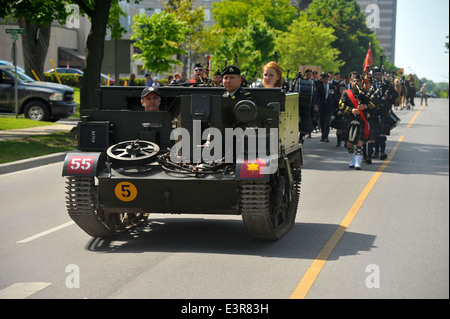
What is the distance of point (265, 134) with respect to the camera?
900 centimetres

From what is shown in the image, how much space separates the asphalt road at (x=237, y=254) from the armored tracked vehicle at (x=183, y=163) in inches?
17.3

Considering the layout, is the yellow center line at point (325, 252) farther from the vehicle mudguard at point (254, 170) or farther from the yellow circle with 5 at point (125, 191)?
the yellow circle with 5 at point (125, 191)

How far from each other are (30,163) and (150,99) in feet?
30.0

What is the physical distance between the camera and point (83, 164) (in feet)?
28.8

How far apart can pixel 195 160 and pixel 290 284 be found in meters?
2.19

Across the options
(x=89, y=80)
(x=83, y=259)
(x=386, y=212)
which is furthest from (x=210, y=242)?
Answer: (x=89, y=80)

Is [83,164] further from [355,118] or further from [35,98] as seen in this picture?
[35,98]

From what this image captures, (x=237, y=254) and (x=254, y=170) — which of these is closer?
(x=254, y=170)

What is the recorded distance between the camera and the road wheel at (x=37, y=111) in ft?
97.1

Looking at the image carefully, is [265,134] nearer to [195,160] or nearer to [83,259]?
[195,160]

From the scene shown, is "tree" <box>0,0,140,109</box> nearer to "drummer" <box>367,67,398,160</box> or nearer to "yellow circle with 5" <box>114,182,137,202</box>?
"drummer" <box>367,67,398,160</box>

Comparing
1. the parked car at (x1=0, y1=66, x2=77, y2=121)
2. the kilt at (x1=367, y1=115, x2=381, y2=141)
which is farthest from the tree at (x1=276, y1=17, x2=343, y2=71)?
the kilt at (x1=367, y1=115, x2=381, y2=141)
